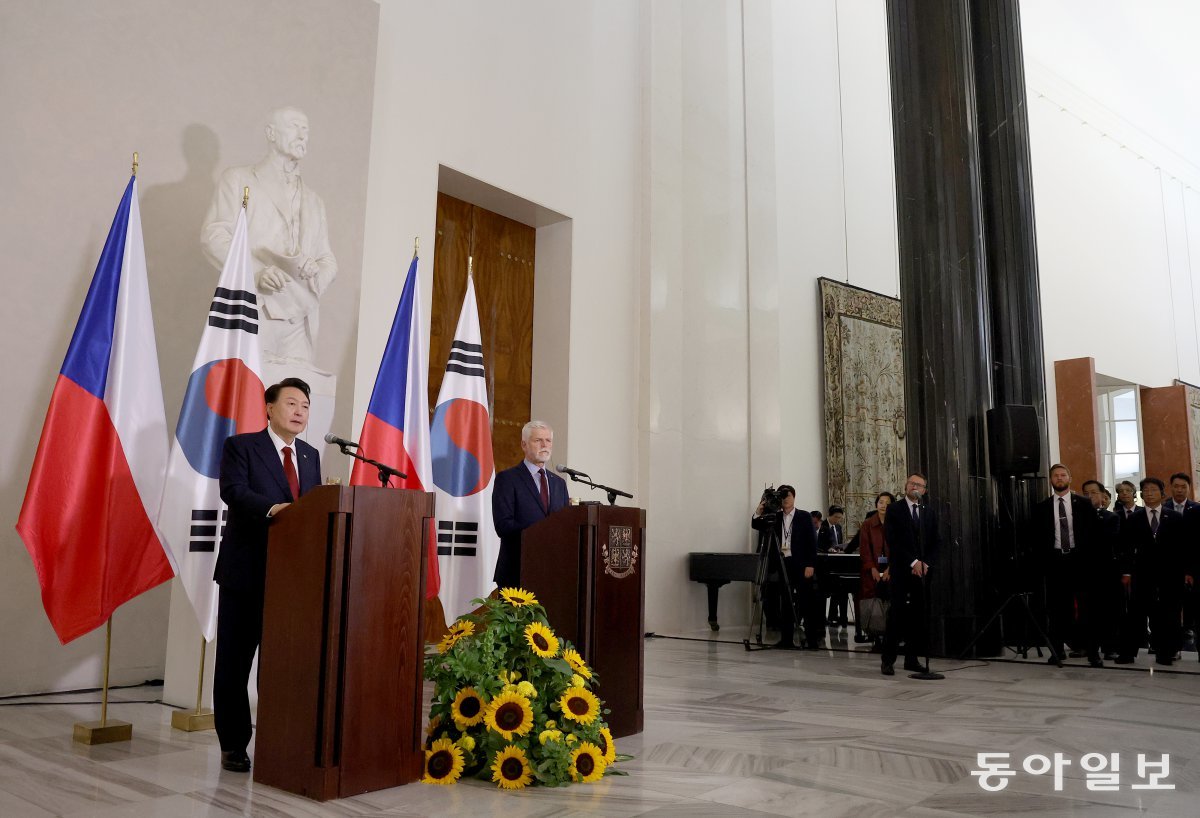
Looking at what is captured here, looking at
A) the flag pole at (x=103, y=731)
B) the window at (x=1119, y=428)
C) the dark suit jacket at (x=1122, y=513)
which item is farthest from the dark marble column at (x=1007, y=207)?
the window at (x=1119, y=428)

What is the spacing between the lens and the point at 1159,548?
7508mm

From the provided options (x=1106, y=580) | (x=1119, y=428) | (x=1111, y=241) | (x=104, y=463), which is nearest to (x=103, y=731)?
(x=104, y=463)

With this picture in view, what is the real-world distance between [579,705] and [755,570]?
574 centimetres

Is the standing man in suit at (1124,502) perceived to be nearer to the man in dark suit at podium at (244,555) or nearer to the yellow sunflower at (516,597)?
the yellow sunflower at (516,597)

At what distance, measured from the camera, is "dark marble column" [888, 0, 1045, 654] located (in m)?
7.64

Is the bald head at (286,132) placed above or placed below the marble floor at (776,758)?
above

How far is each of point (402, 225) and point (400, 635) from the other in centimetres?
487

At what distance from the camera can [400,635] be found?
3342mm

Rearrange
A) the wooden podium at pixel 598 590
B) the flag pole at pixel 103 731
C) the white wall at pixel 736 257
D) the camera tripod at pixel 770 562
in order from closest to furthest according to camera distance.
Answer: the flag pole at pixel 103 731 < the wooden podium at pixel 598 590 < the camera tripod at pixel 770 562 < the white wall at pixel 736 257

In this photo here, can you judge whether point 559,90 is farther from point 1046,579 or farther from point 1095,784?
point 1095,784

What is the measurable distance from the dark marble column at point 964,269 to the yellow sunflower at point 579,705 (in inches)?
191

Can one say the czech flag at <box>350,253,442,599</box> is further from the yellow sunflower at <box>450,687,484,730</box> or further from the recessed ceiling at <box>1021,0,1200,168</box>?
the recessed ceiling at <box>1021,0,1200,168</box>

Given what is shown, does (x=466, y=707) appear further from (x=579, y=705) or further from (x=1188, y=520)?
(x=1188, y=520)

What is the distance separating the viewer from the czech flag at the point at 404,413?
557 cm
